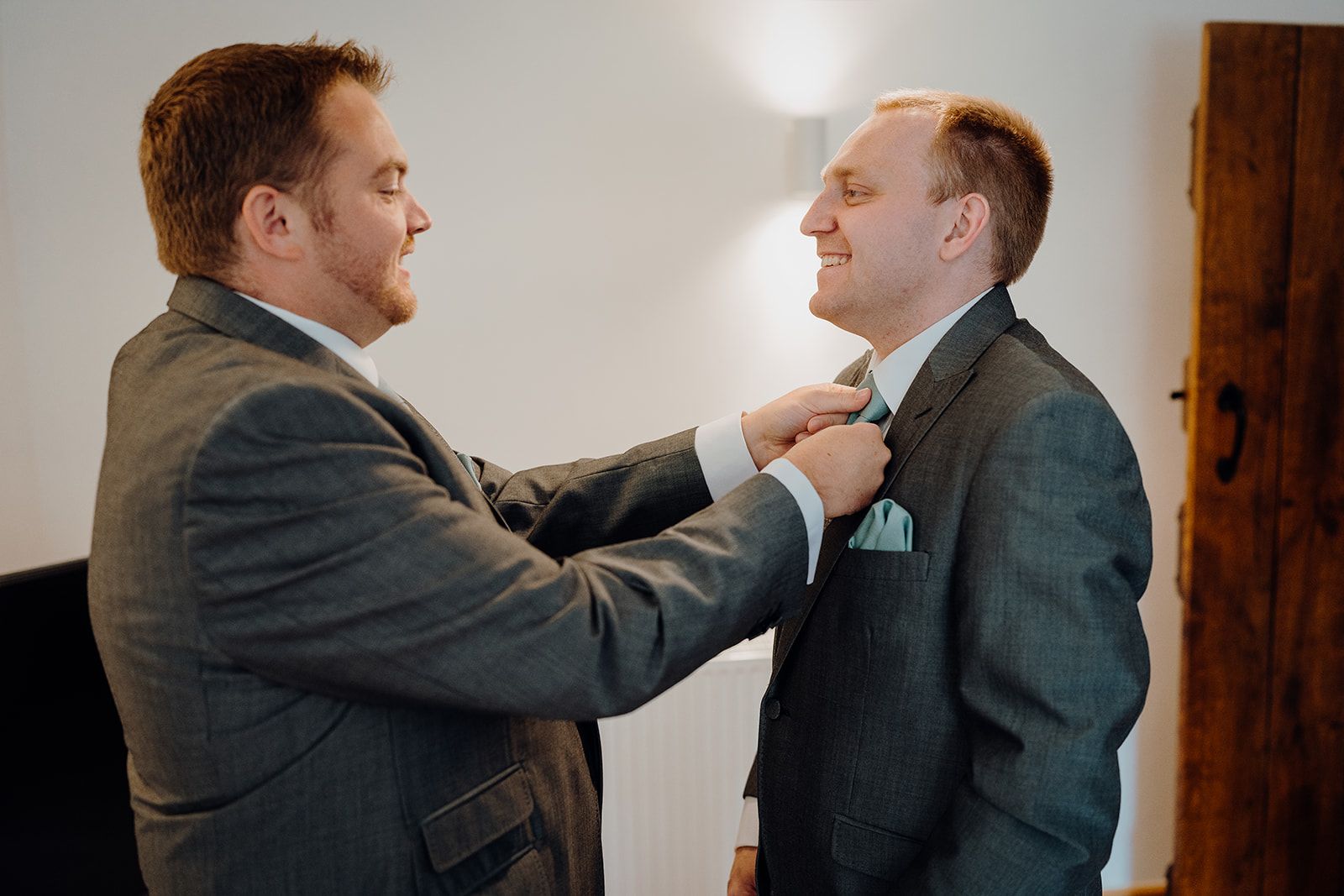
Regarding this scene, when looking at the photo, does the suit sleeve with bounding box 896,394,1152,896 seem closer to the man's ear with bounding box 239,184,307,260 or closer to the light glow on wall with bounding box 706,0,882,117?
the man's ear with bounding box 239,184,307,260

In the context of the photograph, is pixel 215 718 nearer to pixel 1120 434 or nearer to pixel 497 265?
pixel 1120 434

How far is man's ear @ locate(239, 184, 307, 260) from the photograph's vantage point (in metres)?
1.18

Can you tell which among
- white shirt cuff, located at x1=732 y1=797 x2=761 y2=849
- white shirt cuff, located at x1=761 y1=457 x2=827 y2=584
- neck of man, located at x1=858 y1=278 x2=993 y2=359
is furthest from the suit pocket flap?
neck of man, located at x1=858 y1=278 x2=993 y2=359

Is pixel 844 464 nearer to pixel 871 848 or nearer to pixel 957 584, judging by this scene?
pixel 957 584

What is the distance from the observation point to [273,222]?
1.20 m

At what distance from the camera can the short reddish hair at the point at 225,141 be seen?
1.17 m

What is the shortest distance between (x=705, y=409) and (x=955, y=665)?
151cm

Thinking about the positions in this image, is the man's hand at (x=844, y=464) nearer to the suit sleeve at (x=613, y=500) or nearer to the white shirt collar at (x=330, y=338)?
the suit sleeve at (x=613, y=500)

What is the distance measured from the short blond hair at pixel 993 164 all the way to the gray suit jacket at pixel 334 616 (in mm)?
536

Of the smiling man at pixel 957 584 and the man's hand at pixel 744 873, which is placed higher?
the smiling man at pixel 957 584

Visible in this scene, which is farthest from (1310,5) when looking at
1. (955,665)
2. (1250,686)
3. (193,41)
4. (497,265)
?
(193,41)

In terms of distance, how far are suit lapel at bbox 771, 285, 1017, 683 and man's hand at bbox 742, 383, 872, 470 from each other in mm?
111

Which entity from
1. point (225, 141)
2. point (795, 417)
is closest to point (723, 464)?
point (795, 417)

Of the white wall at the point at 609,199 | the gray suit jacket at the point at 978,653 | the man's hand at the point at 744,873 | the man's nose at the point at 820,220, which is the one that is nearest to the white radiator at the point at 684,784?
the white wall at the point at 609,199
